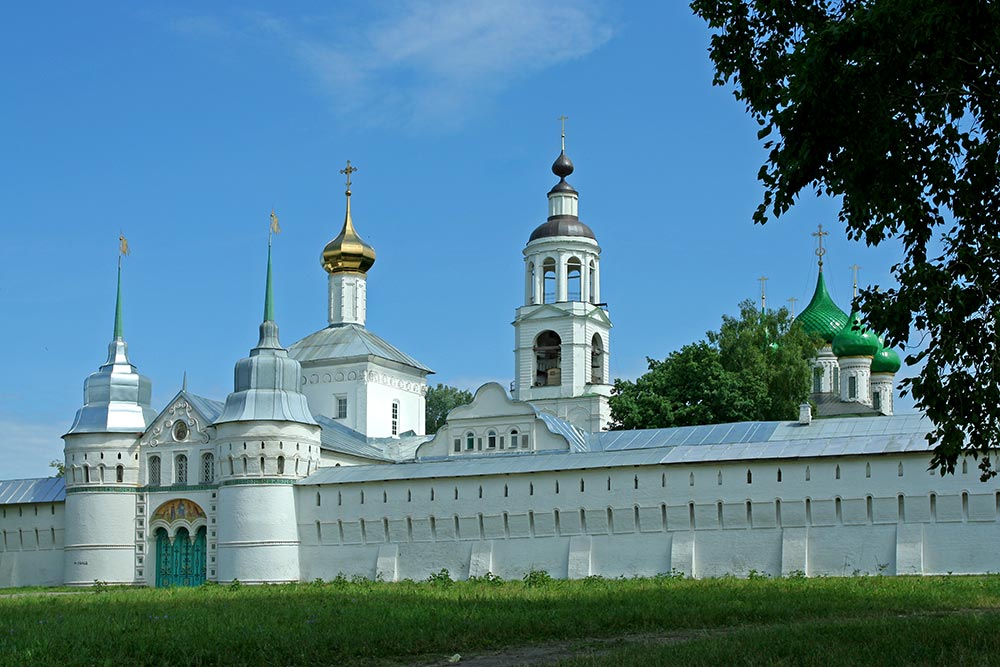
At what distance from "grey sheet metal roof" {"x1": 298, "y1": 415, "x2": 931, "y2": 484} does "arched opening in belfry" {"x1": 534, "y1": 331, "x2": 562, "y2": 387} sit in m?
6.17

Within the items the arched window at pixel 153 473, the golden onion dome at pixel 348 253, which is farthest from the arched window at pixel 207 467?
the golden onion dome at pixel 348 253

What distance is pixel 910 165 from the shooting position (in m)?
11.0

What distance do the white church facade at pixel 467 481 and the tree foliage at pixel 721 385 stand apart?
6.33 ft

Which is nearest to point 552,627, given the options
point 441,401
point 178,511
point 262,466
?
point 262,466

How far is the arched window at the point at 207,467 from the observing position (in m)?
31.5

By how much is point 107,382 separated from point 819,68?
2551 centimetres

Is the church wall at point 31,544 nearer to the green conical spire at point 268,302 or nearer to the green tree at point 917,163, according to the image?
the green conical spire at point 268,302

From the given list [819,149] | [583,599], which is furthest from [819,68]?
[583,599]

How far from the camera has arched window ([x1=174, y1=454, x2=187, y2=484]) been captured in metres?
31.9

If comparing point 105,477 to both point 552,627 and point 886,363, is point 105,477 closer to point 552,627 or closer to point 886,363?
point 552,627

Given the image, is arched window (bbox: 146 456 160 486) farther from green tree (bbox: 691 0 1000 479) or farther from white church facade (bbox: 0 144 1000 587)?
green tree (bbox: 691 0 1000 479)

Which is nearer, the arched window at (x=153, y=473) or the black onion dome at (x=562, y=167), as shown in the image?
the arched window at (x=153, y=473)

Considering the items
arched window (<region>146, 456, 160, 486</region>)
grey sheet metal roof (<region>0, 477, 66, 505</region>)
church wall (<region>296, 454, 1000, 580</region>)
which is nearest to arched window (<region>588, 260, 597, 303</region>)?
church wall (<region>296, 454, 1000, 580</region>)

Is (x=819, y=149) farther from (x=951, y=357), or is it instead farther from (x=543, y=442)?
(x=543, y=442)
